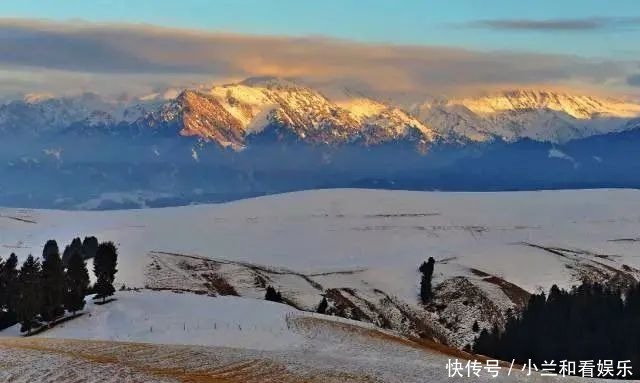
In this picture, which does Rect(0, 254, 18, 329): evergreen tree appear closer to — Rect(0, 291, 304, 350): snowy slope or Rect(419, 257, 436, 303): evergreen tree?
Rect(0, 291, 304, 350): snowy slope

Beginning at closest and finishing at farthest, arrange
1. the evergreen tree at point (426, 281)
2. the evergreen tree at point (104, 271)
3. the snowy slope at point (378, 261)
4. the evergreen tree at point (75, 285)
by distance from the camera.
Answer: the evergreen tree at point (75, 285), the evergreen tree at point (104, 271), the snowy slope at point (378, 261), the evergreen tree at point (426, 281)

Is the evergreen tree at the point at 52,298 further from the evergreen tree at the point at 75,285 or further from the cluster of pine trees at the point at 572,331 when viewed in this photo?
the cluster of pine trees at the point at 572,331

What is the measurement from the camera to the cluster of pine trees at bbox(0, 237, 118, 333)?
248 ft

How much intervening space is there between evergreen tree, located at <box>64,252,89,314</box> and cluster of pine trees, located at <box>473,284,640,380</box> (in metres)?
45.3

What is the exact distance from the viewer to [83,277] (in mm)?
83062

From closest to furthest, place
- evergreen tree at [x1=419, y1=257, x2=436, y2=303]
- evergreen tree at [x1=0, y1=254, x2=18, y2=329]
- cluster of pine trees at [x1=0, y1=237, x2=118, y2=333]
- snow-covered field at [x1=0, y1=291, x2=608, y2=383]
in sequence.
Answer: snow-covered field at [x1=0, y1=291, x2=608, y2=383] < cluster of pine trees at [x1=0, y1=237, x2=118, y2=333] < evergreen tree at [x1=0, y1=254, x2=18, y2=329] < evergreen tree at [x1=419, y1=257, x2=436, y2=303]

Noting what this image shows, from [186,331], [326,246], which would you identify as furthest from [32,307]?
[326,246]

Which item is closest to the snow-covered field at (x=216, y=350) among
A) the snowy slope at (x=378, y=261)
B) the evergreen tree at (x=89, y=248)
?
the snowy slope at (x=378, y=261)

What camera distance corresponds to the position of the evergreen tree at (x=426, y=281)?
131913mm

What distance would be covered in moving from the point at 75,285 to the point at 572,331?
60.3 m

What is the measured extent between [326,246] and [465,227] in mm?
39128

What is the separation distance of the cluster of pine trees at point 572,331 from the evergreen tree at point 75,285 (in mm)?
45341

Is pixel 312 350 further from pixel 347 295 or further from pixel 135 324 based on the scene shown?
pixel 347 295

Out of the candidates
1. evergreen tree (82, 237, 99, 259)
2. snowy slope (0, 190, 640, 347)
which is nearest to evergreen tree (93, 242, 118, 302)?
snowy slope (0, 190, 640, 347)
